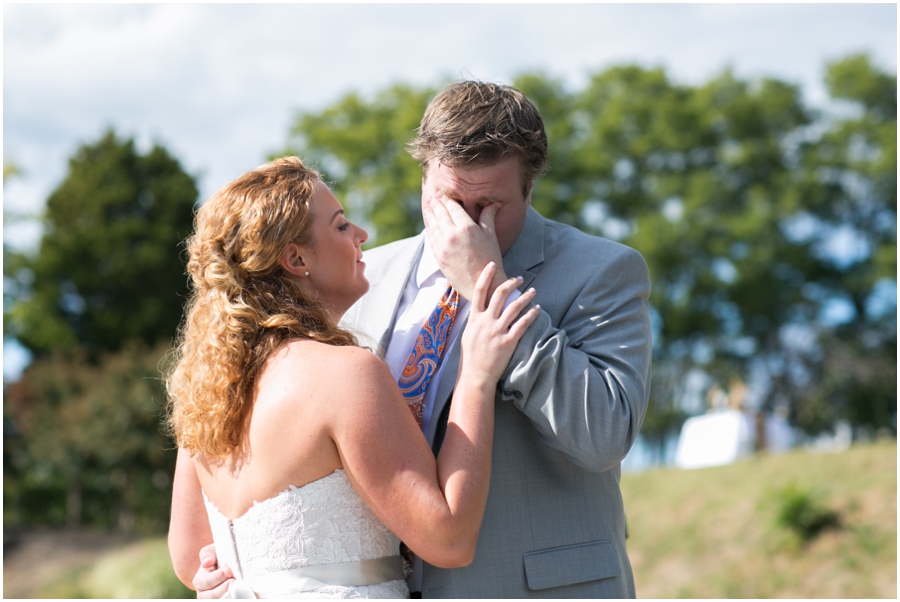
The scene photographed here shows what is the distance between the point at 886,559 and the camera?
1108 centimetres

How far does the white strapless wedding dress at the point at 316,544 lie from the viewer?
112 inches

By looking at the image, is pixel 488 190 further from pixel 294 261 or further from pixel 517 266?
pixel 294 261

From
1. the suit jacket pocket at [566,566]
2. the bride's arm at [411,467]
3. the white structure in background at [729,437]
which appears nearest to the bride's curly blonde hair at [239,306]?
the bride's arm at [411,467]

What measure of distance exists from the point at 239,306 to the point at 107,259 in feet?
96.6

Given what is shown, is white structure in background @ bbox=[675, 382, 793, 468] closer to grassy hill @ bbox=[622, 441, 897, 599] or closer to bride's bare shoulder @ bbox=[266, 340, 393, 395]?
grassy hill @ bbox=[622, 441, 897, 599]

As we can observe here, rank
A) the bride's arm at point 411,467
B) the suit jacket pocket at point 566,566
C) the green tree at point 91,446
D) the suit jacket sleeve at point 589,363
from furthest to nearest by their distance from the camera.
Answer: the green tree at point 91,446 < the suit jacket pocket at point 566,566 < the suit jacket sleeve at point 589,363 < the bride's arm at point 411,467

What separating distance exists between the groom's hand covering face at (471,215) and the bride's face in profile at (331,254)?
0.29 metres

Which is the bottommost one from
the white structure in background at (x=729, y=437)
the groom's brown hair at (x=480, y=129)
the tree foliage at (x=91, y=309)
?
the white structure in background at (x=729, y=437)

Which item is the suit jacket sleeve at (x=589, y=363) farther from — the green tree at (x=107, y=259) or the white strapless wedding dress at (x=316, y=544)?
the green tree at (x=107, y=259)

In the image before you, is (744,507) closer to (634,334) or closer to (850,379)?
(634,334)

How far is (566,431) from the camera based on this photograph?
2.84 meters

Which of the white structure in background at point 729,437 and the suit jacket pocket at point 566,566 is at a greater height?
the suit jacket pocket at point 566,566

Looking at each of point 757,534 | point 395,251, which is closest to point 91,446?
point 757,534

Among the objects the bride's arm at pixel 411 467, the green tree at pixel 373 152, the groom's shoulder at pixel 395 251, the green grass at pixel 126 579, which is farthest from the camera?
the green tree at pixel 373 152
